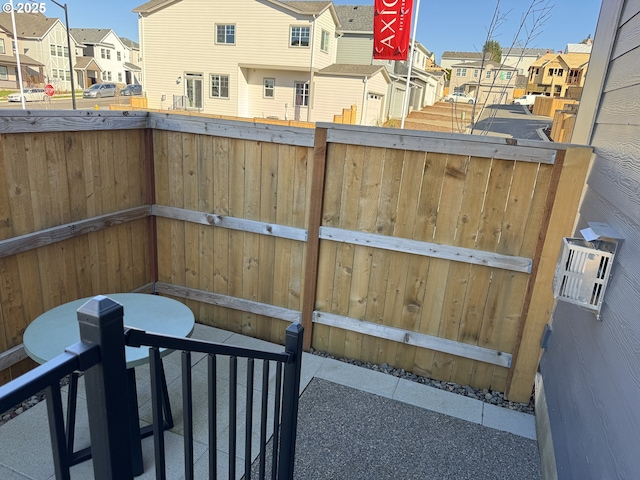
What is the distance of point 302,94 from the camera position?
2061 cm

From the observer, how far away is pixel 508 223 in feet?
9.55

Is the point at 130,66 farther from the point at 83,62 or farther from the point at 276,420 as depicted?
the point at 276,420

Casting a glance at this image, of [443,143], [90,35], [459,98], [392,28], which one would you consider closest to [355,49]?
[459,98]

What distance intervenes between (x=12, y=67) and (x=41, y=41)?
3.23m

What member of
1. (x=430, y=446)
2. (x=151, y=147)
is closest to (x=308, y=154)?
(x=151, y=147)

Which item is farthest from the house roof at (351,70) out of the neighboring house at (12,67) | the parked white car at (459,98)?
the neighboring house at (12,67)

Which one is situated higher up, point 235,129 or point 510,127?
point 510,127

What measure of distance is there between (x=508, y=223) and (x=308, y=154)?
1518mm

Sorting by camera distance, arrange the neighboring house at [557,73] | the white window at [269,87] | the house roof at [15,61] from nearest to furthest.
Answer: the white window at [269,87], the house roof at [15,61], the neighboring house at [557,73]

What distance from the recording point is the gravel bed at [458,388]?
3125mm

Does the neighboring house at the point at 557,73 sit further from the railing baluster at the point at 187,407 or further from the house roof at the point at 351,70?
the railing baluster at the point at 187,407

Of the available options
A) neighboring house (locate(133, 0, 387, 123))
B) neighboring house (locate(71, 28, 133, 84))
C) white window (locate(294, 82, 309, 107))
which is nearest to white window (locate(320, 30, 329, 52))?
neighboring house (locate(133, 0, 387, 123))

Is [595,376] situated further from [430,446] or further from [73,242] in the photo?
[73,242]

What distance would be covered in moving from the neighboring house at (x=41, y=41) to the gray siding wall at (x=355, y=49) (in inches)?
959
